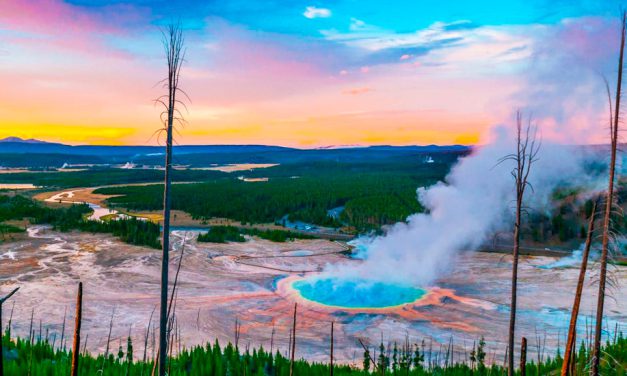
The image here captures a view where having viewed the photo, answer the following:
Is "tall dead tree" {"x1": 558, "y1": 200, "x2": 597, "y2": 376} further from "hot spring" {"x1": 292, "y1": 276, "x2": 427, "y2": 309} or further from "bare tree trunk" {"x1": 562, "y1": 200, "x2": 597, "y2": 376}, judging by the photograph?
"hot spring" {"x1": 292, "y1": 276, "x2": 427, "y2": 309}

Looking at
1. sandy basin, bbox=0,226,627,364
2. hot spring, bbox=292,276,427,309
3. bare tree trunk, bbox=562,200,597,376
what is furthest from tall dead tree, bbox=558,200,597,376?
hot spring, bbox=292,276,427,309

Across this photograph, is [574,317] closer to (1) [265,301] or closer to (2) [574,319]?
(2) [574,319]

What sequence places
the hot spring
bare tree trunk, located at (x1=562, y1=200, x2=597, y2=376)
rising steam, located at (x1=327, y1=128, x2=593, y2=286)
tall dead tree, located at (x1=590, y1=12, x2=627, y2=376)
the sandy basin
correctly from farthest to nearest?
rising steam, located at (x1=327, y1=128, x2=593, y2=286)
the hot spring
the sandy basin
tall dead tree, located at (x1=590, y1=12, x2=627, y2=376)
bare tree trunk, located at (x1=562, y1=200, x2=597, y2=376)

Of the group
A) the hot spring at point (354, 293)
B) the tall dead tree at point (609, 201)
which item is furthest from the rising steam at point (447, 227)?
the tall dead tree at point (609, 201)

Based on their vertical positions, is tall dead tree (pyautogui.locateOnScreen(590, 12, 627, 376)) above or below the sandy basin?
above

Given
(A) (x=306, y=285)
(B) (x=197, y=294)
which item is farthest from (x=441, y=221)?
(B) (x=197, y=294)

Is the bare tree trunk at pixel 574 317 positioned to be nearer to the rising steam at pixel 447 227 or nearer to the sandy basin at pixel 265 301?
the sandy basin at pixel 265 301
